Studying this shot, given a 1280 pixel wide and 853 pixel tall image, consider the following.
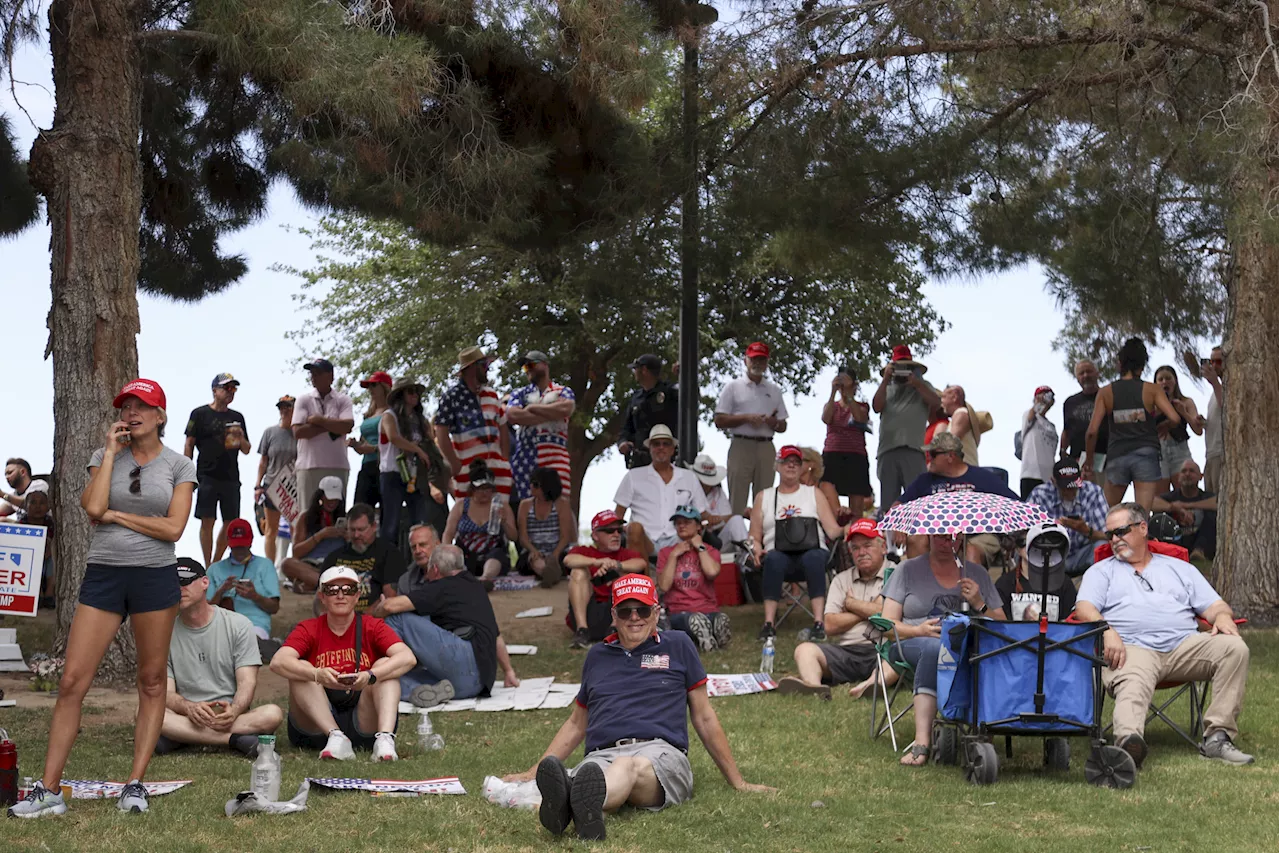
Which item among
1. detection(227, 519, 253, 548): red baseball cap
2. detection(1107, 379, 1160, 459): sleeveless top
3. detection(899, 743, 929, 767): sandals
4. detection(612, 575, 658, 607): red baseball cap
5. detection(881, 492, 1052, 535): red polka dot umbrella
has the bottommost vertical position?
detection(899, 743, 929, 767): sandals

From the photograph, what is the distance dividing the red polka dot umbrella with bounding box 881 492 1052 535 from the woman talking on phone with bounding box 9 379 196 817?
372 cm

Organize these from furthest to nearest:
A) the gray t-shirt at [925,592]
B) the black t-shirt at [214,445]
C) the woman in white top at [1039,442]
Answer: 1. the woman in white top at [1039,442]
2. the black t-shirt at [214,445]
3. the gray t-shirt at [925,592]

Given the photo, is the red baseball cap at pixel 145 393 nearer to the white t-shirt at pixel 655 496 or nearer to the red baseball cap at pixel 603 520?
the red baseball cap at pixel 603 520

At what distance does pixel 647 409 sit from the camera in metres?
14.3

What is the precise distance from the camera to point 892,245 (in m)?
13.7

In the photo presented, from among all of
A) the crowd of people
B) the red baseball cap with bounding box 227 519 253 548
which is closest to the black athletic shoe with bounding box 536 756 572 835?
the crowd of people

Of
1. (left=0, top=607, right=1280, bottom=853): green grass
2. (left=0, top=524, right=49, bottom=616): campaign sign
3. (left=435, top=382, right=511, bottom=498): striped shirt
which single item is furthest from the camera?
(left=435, top=382, right=511, bottom=498): striped shirt

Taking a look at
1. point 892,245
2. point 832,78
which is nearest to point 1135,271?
point 892,245

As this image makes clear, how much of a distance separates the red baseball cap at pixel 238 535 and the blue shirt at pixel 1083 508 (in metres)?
6.15

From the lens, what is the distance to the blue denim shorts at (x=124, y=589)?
20.9 ft

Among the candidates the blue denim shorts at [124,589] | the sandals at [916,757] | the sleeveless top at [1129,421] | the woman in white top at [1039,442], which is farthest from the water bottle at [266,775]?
the woman in white top at [1039,442]

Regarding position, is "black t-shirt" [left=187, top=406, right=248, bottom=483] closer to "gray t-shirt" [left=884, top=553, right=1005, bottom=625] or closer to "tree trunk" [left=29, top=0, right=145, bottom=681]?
"tree trunk" [left=29, top=0, right=145, bottom=681]

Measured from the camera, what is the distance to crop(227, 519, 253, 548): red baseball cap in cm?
1081

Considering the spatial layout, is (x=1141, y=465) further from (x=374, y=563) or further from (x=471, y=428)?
(x=374, y=563)
